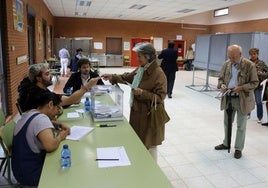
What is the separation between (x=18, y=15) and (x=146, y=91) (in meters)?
4.38

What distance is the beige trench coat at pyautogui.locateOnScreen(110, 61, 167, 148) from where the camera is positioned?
2.43m

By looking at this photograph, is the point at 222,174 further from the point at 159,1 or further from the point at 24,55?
the point at 159,1

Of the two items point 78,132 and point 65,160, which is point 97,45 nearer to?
point 78,132

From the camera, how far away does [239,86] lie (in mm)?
3197

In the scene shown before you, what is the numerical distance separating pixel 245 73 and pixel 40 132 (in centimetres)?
262

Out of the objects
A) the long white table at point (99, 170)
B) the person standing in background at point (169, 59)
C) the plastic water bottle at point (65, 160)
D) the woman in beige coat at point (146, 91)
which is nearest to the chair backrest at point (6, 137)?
the long white table at point (99, 170)

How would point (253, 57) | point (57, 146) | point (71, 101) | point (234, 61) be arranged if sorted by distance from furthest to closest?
1. point (253, 57)
2. point (234, 61)
3. point (71, 101)
4. point (57, 146)

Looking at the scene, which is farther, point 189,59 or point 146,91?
point 189,59

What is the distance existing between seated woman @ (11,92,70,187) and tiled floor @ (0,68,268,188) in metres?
1.55

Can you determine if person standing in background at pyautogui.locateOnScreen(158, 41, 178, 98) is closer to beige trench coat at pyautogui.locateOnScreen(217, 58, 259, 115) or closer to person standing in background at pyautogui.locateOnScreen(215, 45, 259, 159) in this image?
person standing in background at pyautogui.locateOnScreen(215, 45, 259, 159)

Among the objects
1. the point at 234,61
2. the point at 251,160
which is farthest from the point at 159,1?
the point at 251,160

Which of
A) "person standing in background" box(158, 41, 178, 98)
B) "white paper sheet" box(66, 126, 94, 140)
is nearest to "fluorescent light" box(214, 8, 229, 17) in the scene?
"person standing in background" box(158, 41, 178, 98)

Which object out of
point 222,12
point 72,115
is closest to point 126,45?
point 222,12

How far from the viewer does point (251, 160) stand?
3352mm
